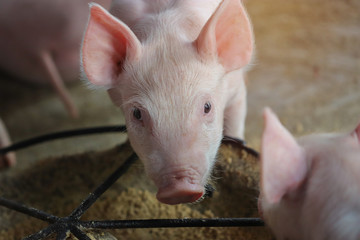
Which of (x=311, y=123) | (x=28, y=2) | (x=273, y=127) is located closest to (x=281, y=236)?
(x=273, y=127)

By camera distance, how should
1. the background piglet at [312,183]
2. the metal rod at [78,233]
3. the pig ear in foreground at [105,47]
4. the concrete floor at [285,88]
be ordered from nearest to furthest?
1. the background piglet at [312,183]
2. the metal rod at [78,233]
3. the pig ear in foreground at [105,47]
4. the concrete floor at [285,88]

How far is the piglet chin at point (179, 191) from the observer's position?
99cm

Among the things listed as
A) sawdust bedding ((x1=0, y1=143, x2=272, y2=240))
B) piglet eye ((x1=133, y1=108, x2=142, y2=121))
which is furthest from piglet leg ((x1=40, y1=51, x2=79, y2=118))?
piglet eye ((x1=133, y1=108, x2=142, y2=121))

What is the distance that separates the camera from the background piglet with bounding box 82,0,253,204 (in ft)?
3.38

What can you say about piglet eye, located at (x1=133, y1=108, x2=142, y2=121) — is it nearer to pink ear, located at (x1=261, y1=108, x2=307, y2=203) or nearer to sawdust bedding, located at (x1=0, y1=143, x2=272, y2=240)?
sawdust bedding, located at (x1=0, y1=143, x2=272, y2=240)

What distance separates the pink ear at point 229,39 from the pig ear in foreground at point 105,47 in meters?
0.18

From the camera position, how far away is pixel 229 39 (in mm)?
1176

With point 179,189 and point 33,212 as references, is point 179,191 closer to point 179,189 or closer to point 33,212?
point 179,189

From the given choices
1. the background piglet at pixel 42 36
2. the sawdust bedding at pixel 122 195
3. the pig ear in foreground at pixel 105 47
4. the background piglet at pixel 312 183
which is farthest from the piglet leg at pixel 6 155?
the background piglet at pixel 312 183

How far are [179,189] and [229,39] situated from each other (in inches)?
17.4

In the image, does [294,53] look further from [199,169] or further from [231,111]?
[199,169]

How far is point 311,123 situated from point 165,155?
4.15ft

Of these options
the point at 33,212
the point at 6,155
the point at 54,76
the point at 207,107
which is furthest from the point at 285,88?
the point at 33,212

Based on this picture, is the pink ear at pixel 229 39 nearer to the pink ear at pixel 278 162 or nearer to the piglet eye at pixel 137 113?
the piglet eye at pixel 137 113
